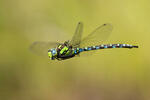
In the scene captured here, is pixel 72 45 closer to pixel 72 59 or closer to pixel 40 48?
pixel 40 48

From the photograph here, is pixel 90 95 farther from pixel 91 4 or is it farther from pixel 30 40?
pixel 91 4

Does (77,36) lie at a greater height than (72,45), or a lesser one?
greater

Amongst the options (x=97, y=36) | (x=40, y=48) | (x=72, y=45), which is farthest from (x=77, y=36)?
(x=40, y=48)

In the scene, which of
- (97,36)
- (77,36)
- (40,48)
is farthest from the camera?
(97,36)

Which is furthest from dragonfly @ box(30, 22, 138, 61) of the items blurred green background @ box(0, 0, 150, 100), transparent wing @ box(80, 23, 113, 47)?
blurred green background @ box(0, 0, 150, 100)

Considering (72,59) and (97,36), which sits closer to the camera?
(97,36)

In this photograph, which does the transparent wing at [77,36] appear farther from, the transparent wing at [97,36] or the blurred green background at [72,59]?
the blurred green background at [72,59]

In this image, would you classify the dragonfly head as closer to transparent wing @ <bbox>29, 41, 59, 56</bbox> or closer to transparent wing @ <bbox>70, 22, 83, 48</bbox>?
transparent wing @ <bbox>29, 41, 59, 56</bbox>

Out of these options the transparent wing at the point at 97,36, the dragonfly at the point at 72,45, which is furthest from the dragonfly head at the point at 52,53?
the transparent wing at the point at 97,36
